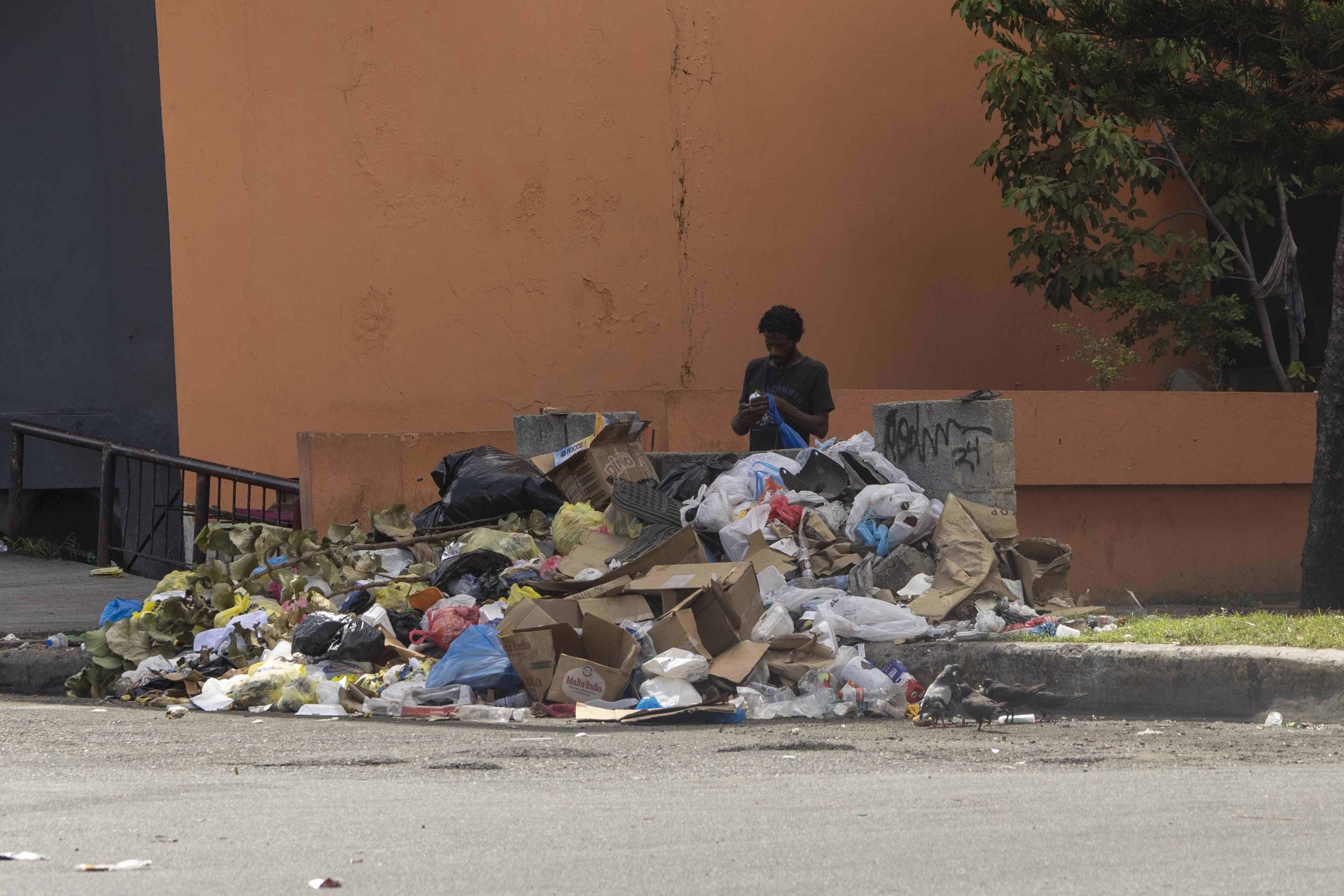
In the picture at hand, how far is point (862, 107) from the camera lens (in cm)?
1246

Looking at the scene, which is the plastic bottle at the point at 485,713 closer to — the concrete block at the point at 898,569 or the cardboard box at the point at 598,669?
the cardboard box at the point at 598,669

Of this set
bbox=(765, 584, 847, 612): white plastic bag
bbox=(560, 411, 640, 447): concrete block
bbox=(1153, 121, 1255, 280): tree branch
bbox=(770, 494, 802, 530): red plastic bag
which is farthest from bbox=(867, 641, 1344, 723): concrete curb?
bbox=(1153, 121, 1255, 280): tree branch

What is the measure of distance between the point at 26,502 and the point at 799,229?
21.1 ft

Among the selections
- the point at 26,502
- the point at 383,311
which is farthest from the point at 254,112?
→ the point at 26,502

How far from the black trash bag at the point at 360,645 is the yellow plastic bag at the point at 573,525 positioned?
136 cm

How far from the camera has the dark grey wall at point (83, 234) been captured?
1073cm

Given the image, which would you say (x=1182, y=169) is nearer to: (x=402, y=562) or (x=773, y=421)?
(x=773, y=421)

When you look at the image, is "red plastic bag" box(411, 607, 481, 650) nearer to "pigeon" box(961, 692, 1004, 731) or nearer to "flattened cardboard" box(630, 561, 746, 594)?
"flattened cardboard" box(630, 561, 746, 594)

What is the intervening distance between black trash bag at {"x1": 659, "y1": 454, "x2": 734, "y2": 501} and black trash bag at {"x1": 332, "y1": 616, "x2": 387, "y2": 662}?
1.90 metres

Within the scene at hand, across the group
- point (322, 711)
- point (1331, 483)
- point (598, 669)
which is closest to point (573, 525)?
point (598, 669)

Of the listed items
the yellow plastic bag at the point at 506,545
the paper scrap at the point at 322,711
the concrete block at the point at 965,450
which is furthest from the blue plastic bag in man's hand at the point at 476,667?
the concrete block at the point at 965,450

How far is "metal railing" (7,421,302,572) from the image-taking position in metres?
9.76

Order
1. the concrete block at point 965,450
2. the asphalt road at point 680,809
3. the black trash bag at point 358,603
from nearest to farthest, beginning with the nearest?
the asphalt road at point 680,809 < the black trash bag at point 358,603 < the concrete block at point 965,450

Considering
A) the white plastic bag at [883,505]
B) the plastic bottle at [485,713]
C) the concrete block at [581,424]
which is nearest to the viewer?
the plastic bottle at [485,713]
